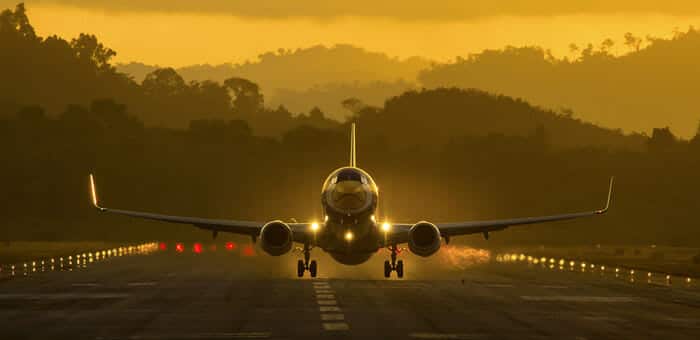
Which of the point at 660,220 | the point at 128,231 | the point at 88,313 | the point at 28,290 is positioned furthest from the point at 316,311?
the point at 660,220

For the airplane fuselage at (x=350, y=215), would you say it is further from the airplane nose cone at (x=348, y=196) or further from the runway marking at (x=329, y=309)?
the runway marking at (x=329, y=309)

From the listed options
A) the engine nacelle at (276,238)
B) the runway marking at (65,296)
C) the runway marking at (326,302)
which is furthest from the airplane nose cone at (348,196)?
the runway marking at (65,296)

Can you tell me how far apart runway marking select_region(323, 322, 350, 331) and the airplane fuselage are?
17994mm

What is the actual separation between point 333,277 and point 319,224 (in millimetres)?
8136

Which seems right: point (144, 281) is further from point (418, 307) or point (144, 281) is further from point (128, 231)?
point (128, 231)

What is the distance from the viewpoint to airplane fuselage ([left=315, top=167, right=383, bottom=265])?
181ft

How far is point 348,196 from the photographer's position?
181 feet

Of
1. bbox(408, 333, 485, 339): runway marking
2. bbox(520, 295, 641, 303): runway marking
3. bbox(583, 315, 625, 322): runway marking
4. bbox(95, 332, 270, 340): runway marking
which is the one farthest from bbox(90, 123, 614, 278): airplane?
bbox(95, 332, 270, 340): runway marking

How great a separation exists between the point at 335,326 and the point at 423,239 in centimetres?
2107

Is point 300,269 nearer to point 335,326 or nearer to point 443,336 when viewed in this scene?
point 335,326

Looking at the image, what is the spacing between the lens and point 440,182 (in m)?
195

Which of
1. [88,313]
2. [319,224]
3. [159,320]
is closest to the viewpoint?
[159,320]

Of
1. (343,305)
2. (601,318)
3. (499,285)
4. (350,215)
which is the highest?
(350,215)

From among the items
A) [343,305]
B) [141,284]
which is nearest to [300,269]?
[141,284]
